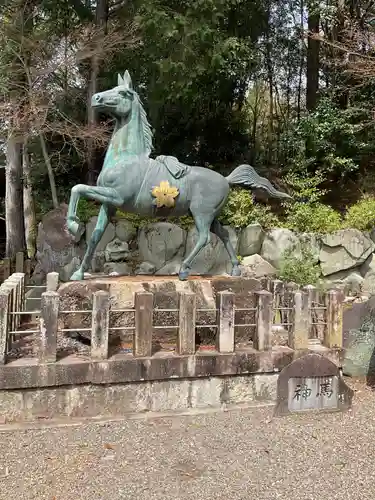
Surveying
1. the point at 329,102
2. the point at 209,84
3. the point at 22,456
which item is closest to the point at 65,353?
the point at 22,456

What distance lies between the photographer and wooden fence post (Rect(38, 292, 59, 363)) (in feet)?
12.8

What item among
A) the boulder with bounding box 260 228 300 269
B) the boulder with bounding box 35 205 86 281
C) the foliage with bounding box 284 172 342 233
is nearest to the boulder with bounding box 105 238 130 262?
the boulder with bounding box 35 205 86 281

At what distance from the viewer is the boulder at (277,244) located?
1016cm

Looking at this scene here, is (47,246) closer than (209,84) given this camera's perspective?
Yes

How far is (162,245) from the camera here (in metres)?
10.1

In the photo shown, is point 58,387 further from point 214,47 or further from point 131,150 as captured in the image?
point 214,47

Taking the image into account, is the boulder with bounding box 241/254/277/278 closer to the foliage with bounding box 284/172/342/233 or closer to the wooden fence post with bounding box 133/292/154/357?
the foliage with bounding box 284/172/342/233

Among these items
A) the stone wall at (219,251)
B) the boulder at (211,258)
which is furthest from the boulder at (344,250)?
the boulder at (211,258)

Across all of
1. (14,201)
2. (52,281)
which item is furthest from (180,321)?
(14,201)

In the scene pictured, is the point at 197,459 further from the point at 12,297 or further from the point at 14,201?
the point at 14,201

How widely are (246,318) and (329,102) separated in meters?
8.99

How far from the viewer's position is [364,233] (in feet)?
33.7

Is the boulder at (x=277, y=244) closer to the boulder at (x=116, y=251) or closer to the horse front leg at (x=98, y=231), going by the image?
the boulder at (x=116, y=251)

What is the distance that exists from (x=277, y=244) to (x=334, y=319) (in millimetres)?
5454
